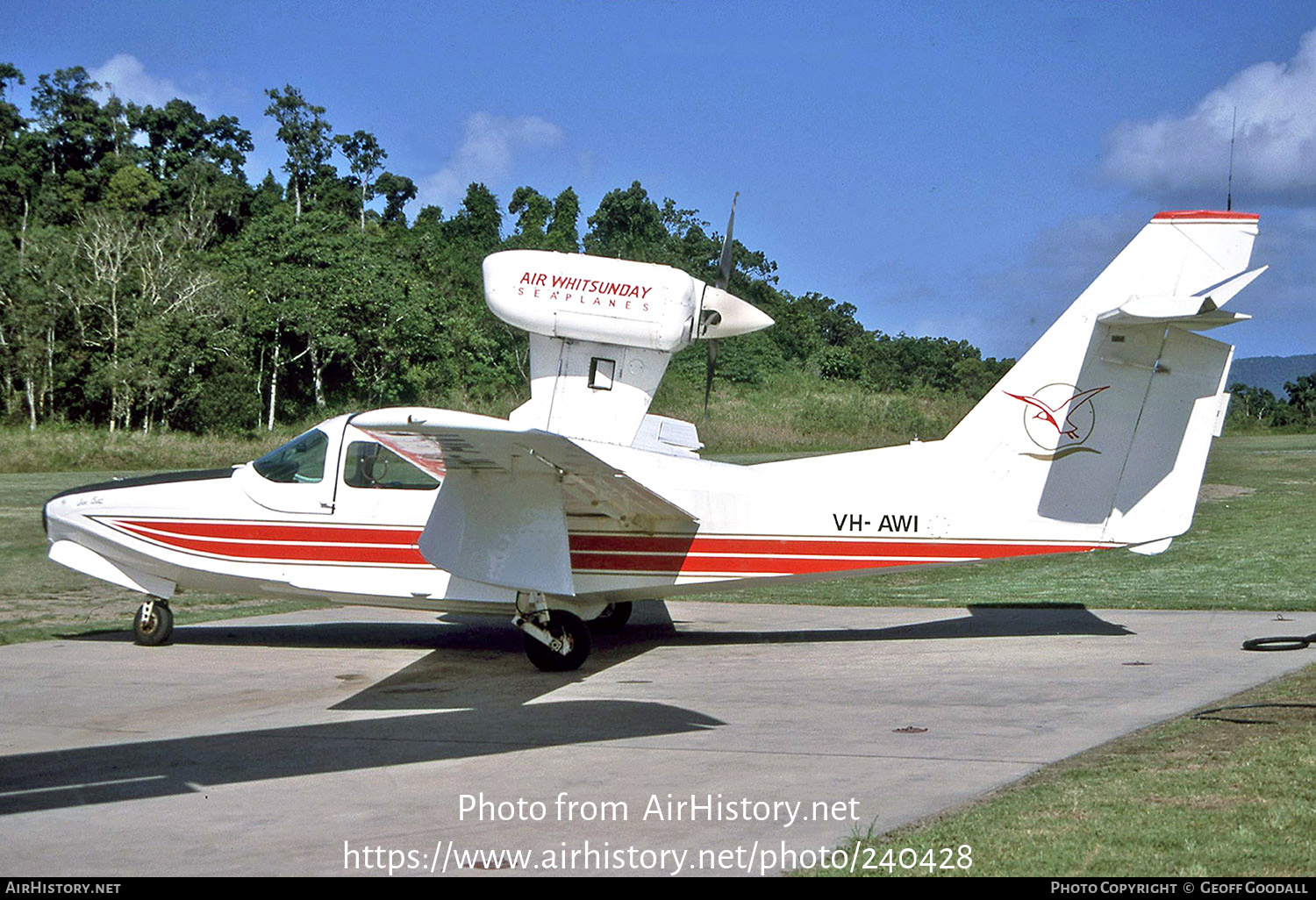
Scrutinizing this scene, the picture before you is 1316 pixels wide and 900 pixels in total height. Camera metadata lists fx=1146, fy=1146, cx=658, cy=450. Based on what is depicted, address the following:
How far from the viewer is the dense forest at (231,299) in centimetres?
3878

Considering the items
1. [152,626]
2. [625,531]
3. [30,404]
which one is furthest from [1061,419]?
[30,404]

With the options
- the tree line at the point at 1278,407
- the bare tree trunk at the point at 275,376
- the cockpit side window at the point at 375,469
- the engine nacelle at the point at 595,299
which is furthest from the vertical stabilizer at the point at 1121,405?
the tree line at the point at 1278,407

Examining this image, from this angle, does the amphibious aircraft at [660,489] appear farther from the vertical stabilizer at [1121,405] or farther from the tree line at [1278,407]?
the tree line at [1278,407]

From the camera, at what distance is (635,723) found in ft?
27.7

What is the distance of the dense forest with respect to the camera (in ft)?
127

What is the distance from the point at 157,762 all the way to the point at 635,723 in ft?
10.6

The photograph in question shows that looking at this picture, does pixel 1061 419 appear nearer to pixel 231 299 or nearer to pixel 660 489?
pixel 660 489

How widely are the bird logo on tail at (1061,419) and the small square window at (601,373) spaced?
4.25 metres

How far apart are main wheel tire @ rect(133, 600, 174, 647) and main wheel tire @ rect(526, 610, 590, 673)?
4.38 meters

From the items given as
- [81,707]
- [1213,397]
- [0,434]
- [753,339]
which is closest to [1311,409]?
[753,339]

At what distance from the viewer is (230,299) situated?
4075 centimetres

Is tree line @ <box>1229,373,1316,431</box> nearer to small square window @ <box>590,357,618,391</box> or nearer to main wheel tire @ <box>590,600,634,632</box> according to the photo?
main wheel tire @ <box>590,600,634,632</box>

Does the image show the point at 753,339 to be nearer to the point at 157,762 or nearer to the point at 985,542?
the point at 985,542

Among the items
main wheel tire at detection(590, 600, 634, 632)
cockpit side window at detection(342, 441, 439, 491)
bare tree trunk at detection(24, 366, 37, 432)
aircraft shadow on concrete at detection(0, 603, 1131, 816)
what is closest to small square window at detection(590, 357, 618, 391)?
cockpit side window at detection(342, 441, 439, 491)
